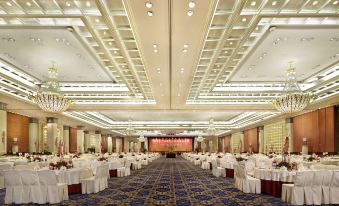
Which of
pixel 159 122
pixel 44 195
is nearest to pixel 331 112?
pixel 44 195

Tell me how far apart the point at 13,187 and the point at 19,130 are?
49.8 ft

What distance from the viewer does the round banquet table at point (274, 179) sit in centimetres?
720

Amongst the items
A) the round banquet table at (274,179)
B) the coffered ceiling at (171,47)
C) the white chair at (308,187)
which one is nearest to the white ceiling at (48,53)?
the coffered ceiling at (171,47)

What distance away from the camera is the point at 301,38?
8.28 metres

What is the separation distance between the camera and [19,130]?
67.0 feet

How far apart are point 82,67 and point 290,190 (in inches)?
297

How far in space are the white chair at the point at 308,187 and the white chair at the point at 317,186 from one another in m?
0.06

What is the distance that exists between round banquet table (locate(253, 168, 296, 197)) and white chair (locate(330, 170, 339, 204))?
868 millimetres

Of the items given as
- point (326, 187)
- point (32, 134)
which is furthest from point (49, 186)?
point (32, 134)

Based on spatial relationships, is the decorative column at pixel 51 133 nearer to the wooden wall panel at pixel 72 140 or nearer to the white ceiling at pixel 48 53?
the white ceiling at pixel 48 53

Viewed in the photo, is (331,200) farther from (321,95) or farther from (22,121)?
(22,121)

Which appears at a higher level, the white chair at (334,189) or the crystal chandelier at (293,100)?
the crystal chandelier at (293,100)

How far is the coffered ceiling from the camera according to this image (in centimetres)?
631

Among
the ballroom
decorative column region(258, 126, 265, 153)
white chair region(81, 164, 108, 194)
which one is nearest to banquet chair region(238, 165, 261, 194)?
the ballroom
